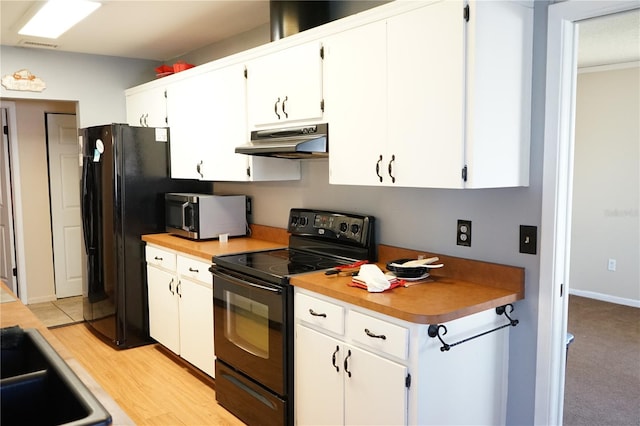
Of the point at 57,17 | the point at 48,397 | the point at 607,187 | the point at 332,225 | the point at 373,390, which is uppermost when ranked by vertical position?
the point at 57,17

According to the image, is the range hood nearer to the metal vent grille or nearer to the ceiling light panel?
the ceiling light panel

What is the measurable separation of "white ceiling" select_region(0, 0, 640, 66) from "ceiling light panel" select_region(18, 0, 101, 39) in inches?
2.8

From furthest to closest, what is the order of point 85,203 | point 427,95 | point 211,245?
point 85,203 → point 211,245 → point 427,95

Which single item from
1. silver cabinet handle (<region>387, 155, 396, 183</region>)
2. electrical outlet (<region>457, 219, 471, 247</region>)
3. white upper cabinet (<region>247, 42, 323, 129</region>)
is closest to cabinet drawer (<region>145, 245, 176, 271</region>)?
white upper cabinet (<region>247, 42, 323, 129</region>)

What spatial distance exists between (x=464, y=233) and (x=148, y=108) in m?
2.95

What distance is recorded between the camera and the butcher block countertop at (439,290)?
1.93 m

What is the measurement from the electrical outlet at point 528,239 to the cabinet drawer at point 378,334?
27.8 inches

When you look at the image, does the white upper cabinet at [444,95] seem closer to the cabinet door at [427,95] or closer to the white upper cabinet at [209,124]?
the cabinet door at [427,95]

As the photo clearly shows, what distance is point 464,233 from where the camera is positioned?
8.02 ft

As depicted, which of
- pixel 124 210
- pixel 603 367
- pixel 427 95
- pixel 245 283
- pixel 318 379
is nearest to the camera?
pixel 427 95

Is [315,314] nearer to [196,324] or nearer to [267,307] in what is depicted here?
[267,307]

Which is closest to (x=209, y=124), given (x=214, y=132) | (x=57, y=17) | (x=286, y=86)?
(x=214, y=132)

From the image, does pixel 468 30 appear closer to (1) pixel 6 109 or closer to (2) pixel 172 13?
(2) pixel 172 13

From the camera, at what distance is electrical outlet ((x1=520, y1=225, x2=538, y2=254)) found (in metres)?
2.19
